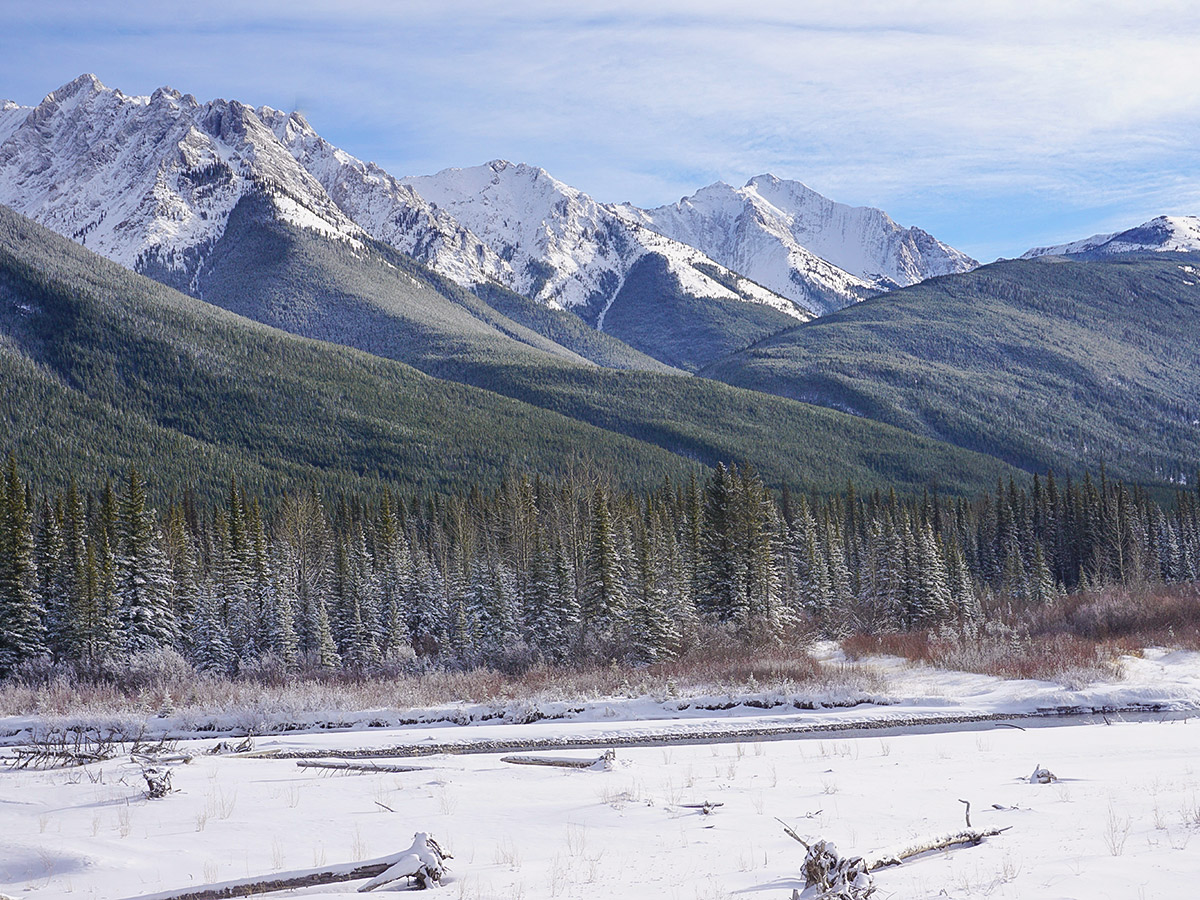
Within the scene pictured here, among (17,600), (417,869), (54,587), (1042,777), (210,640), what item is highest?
(54,587)

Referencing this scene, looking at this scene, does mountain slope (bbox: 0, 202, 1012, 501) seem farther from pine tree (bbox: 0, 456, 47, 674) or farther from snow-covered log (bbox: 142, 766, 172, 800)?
snow-covered log (bbox: 142, 766, 172, 800)

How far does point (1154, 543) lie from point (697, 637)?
73.2 metres

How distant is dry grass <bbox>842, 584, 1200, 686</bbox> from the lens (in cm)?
3609

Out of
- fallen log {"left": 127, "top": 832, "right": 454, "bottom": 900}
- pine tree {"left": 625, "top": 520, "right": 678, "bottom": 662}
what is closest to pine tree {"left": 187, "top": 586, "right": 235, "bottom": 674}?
pine tree {"left": 625, "top": 520, "right": 678, "bottom": 662}

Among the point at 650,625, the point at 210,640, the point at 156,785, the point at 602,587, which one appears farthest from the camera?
the point at 210,640

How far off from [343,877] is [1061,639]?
42014 millimetres

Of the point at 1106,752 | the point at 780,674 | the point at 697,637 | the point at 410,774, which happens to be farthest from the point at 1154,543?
the point at 410,774

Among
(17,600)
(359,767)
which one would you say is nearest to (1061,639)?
(359,767)

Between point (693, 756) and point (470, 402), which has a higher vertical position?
point (470, 402)

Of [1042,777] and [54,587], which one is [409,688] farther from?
[1042,777]

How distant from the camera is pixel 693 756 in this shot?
21.3 m

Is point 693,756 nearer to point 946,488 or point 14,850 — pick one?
point 14,850

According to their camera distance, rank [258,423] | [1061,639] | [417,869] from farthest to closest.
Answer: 1. [258,423]
2. [1061,639]
3. [417,869]

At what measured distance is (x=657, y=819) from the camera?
13273mm
